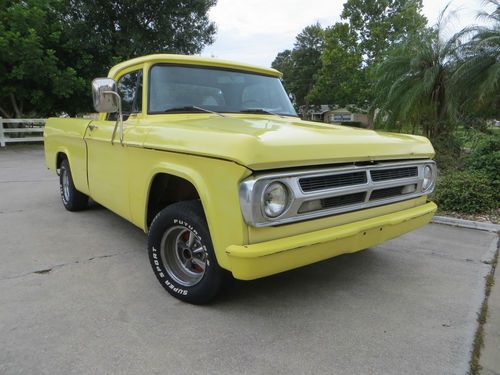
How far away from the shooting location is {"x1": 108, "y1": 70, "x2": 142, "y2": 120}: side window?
368cm

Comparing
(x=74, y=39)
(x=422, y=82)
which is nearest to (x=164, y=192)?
(x=422, y=82)

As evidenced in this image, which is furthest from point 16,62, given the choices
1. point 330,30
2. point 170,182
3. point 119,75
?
point 330,30

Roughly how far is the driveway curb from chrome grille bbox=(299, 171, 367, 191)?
308cm

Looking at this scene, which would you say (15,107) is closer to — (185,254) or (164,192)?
(164,192)

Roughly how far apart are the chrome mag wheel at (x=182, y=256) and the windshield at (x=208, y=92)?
113cm

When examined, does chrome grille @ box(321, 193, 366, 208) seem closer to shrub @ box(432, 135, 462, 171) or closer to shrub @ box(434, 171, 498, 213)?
shrub @ box(434, 171, 498, 213)

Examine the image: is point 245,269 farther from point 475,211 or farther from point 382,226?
point 475,211

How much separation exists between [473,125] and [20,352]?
363 inches

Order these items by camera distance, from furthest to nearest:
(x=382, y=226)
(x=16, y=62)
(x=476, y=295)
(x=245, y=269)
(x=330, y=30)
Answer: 1. (x=330, y=30)
2. (x=16, y=62)
3. (x=476, y=295)
4. (x=382, y=226)
5. (x=245, y=269)

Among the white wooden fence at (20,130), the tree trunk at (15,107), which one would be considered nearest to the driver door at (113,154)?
the white wooden fence at (20,130)

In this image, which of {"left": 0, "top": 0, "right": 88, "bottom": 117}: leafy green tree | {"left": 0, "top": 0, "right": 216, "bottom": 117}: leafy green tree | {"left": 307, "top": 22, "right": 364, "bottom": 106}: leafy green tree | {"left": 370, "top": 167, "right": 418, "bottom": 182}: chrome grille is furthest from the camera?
{"left": 307, "top": 22, "right": 364, "bottom": 106}: leafy green tree

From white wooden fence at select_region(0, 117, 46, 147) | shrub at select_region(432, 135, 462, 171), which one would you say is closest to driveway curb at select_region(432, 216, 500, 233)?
shrub at select_region(432, 135, 462, 171)

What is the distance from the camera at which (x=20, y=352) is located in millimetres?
2291

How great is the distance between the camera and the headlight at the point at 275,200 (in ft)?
7.42
